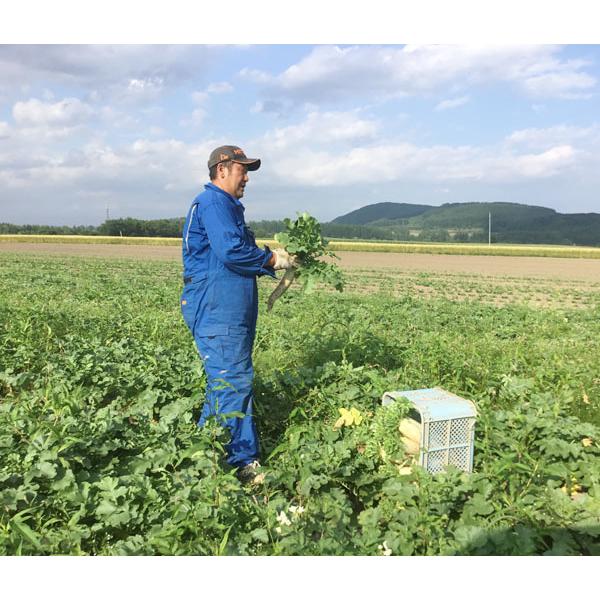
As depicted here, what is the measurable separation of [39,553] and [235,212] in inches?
93.5

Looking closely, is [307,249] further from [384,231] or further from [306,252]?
[384,231]

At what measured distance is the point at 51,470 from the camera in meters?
2.76

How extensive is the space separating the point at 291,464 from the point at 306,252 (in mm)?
1685

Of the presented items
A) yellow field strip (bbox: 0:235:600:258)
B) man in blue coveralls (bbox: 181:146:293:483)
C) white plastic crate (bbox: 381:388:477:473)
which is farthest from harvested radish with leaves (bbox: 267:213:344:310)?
yellow field strip (bbox: 0:235:600:258)

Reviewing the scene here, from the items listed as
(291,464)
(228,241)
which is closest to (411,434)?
(291,464)

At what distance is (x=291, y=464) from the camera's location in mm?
3305

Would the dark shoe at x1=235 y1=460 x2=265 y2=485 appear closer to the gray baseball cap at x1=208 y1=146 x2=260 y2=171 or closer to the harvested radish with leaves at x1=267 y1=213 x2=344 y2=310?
the harvested radish with leaves at x1=267 y1=213 x2=344 y2=310

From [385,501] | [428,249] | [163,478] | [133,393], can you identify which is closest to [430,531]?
[385,501]

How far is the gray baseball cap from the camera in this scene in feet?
11.7

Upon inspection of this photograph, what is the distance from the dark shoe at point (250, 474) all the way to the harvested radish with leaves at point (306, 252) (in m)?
1.26

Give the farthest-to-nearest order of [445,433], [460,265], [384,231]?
[384,231], [460,265], [445,433]

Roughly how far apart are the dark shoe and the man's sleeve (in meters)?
1.36

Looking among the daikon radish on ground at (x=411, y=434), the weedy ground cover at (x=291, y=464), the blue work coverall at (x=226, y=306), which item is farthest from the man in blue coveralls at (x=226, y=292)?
the daikon radish on ground at (x=411, y=434)

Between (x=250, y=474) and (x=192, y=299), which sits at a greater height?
(x=192, y=299)
